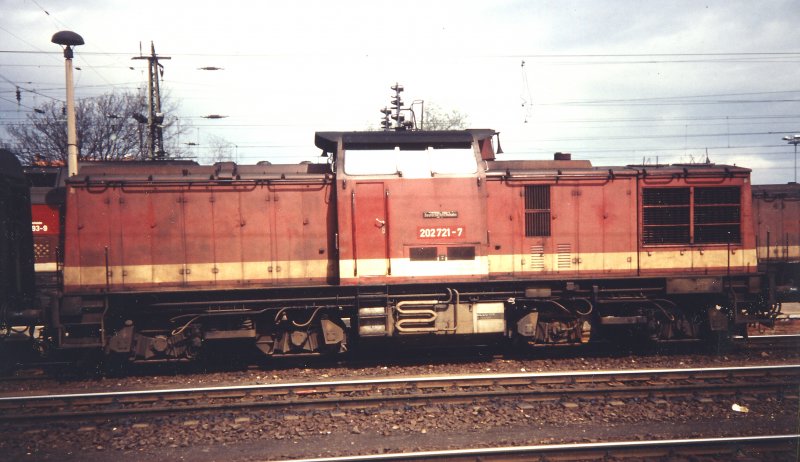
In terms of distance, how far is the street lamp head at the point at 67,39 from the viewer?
40.2 ft

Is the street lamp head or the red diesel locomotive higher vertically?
the street lamp head

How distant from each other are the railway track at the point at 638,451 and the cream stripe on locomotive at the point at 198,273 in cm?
439

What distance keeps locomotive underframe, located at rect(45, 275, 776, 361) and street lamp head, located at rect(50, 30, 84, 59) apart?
6932mm

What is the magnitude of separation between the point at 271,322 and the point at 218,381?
137 cm

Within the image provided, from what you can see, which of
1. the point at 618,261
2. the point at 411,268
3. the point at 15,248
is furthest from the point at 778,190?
the point at 15,248

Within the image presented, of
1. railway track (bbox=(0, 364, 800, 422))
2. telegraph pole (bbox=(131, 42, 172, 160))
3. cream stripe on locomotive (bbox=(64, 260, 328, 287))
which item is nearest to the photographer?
railway track (bbox=(0, 364, 800, 422))

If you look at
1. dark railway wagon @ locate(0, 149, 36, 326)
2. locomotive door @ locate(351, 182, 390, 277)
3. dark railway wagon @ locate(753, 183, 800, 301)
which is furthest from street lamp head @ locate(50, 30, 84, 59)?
dark railway wagon @ locate(753, 183, 800, 301)

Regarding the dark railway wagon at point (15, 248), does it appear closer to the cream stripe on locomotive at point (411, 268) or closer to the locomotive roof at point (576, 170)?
the cream stripe on locomotive at point (411, 268)

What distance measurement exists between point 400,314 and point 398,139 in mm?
3210

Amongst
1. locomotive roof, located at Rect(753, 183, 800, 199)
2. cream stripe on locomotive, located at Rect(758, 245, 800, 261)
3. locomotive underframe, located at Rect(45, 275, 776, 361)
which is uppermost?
locomotive roof, located at Rect(753, 183, 800, 199)

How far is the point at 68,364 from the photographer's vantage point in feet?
33.2

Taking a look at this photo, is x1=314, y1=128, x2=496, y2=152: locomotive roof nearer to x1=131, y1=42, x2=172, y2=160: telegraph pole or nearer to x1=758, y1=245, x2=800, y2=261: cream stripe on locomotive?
x1=758, y1=245, x2=800, y2=261: cream stripe on locomotive

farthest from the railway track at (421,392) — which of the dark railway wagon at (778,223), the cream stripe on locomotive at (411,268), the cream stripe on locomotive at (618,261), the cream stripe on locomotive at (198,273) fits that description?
the dark railway wagon at (778,223)

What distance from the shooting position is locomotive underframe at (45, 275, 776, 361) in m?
9.34
